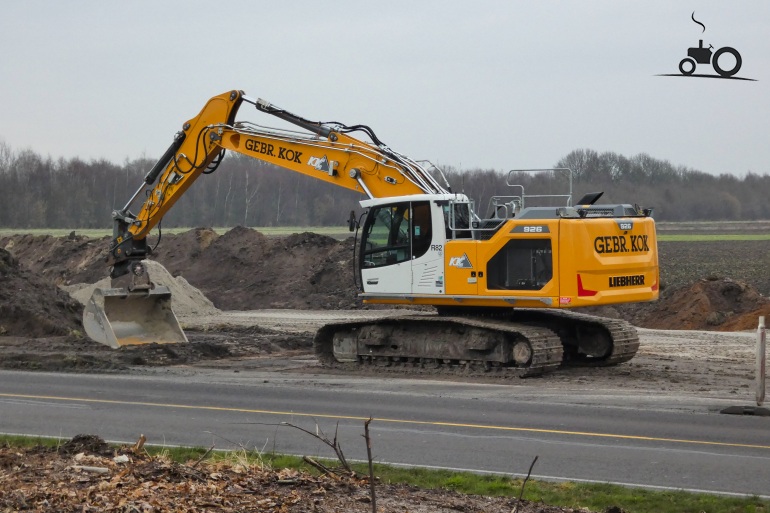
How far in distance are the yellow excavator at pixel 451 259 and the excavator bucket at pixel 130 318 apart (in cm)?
6

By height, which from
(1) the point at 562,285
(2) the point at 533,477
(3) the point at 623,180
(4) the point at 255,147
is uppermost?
(3) the point at 623,180

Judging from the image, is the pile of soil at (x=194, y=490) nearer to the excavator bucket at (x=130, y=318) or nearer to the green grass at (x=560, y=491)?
the green grass at (x=560, y=491)

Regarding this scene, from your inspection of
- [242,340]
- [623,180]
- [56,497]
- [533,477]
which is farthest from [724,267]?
[56,497]

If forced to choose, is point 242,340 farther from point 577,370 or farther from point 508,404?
point 508,404

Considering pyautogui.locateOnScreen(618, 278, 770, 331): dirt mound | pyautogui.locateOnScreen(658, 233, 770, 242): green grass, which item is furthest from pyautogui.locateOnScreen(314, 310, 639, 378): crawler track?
pyautogui.locateOnScreen(658, 233, 770, 242): green grass

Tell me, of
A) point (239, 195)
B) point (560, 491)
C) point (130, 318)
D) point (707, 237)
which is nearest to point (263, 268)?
point (130, 318)

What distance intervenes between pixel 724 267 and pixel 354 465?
3752 cm

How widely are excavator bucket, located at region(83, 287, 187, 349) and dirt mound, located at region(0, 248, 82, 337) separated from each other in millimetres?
3583

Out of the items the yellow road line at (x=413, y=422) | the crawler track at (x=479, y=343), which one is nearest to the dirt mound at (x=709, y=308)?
the crawler track at (x=479, y=343)

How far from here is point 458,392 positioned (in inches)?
653

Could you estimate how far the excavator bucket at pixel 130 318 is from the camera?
70.8ft

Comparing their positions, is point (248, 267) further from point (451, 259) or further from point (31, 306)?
point (451, 259)

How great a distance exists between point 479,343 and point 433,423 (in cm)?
527

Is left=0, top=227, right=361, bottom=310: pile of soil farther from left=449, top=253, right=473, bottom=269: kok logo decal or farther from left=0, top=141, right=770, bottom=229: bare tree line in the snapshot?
left=0, top=141, right=770, bottom=229: bare tree line
